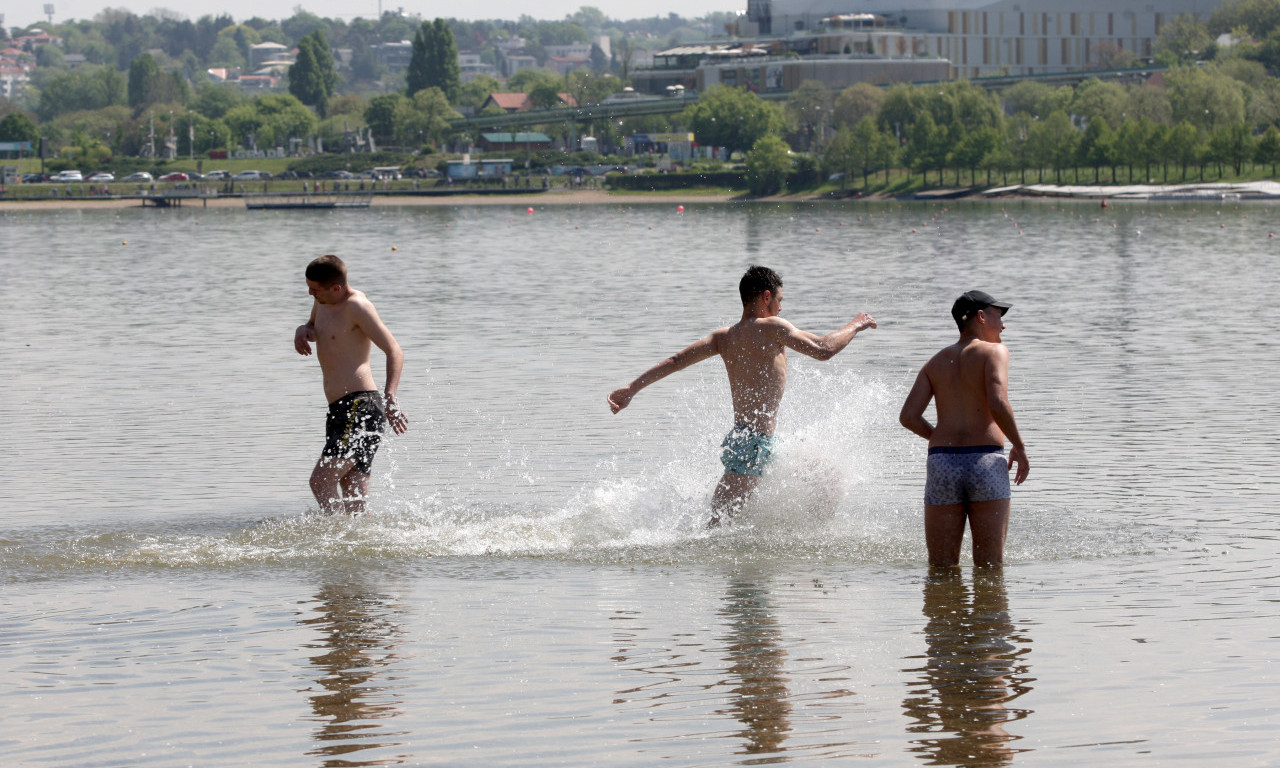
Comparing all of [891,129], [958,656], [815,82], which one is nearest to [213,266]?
[958,656]

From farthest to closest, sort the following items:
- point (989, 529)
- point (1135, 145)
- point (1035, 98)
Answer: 1. point (1035, 98)
2. point (1135, 145)
3. point (989, 529)

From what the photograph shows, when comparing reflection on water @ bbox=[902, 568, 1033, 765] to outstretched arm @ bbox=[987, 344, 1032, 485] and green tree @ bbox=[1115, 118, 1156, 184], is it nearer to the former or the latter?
outstretched arm @ bbox=[987, 344, 1032, 485]

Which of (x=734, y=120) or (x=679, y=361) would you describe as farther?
(x=734, y=120)

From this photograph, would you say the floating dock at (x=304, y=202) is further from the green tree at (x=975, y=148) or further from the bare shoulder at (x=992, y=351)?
the bare shoulder at (x=992, y=351)

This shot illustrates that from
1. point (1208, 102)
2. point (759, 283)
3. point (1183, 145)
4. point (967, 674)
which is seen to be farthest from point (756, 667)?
point (1208, 102)

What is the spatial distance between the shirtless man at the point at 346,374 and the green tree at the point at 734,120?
174 m

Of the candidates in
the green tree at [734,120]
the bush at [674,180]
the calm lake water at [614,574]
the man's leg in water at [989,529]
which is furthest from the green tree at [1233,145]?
the man's leg in water at [989,529]

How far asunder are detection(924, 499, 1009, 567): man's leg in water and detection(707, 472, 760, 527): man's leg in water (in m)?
1.48

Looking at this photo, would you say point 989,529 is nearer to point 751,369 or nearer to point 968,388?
point 968,388

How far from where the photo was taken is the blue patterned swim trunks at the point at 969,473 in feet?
33.3

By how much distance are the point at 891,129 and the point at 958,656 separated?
6326 inches

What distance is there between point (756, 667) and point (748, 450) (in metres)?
2.90

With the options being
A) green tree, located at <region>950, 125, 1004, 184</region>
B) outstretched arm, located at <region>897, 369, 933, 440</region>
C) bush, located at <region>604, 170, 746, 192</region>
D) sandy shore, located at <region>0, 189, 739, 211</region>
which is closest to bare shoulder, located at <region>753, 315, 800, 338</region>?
outstretched arm, located at <region>897, 369, 933, 440</region>

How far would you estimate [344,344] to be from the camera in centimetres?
1203
